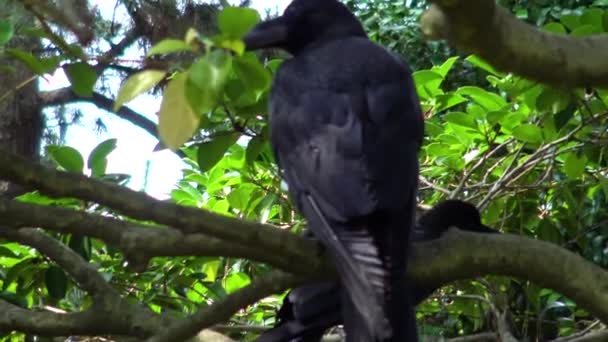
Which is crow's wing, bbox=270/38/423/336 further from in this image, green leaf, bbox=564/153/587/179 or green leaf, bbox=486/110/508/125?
green leaf, bbox=564/153/587/179

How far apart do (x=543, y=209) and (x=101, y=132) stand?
652 centimetres

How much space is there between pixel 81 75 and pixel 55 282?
0.79 metres

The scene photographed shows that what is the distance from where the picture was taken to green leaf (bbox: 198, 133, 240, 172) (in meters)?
2.67

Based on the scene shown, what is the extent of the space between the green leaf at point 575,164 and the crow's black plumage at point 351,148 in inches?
23.8

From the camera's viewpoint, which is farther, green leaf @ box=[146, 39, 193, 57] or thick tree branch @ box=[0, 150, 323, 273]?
thick tree branch @ box=[0, 150, 323, 273]

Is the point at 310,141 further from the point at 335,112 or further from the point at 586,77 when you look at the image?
the point at 586,77

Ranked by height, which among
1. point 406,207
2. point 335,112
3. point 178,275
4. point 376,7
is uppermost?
point 376,7

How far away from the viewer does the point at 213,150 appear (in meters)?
2.67

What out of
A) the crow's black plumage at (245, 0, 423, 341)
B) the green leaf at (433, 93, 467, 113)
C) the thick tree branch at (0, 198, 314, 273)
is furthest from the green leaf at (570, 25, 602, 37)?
the thick tree branch at (0, 198, 314, 273)

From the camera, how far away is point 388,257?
2.26 metres

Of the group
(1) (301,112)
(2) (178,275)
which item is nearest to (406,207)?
(1) (301,112)

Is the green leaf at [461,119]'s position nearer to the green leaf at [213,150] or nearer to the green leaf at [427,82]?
the green leaf at [427,82]

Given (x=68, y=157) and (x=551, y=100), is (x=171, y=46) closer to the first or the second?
(x=68, y=157)

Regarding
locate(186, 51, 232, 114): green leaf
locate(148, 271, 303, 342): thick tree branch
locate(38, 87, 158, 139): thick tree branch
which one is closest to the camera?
locate(186, 51, 232, 114): green leaf
